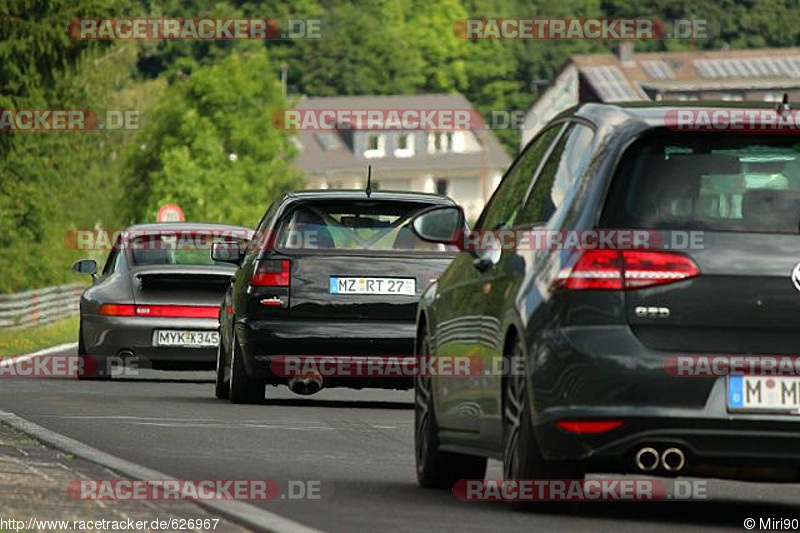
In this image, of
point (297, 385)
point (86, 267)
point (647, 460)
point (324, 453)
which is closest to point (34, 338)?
point (86, 267)

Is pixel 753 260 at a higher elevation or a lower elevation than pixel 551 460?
higher

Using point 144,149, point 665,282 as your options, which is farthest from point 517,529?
point 144,149

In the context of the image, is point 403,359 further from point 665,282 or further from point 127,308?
point 665,282

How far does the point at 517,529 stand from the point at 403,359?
29.6 feet

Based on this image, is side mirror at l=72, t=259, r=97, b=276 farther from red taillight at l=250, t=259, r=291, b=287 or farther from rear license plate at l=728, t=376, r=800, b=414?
rear license plate at l=728, t=376, r=800, b=414

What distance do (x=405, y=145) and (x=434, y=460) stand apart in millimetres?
171314

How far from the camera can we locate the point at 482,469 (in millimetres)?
12211

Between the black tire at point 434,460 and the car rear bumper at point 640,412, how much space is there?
199cm

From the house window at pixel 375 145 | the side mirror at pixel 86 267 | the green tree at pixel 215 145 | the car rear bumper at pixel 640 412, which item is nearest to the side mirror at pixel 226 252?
the side mirror at pixel 86 267

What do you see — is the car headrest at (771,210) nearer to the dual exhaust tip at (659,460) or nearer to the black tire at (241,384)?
the dual exhaust tip at (659,460)

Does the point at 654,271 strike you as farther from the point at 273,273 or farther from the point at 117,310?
the point at 117,310

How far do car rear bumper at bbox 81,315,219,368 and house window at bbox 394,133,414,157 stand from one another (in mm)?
157729

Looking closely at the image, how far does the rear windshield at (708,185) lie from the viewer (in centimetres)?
1005

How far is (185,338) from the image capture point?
23.5 metres
